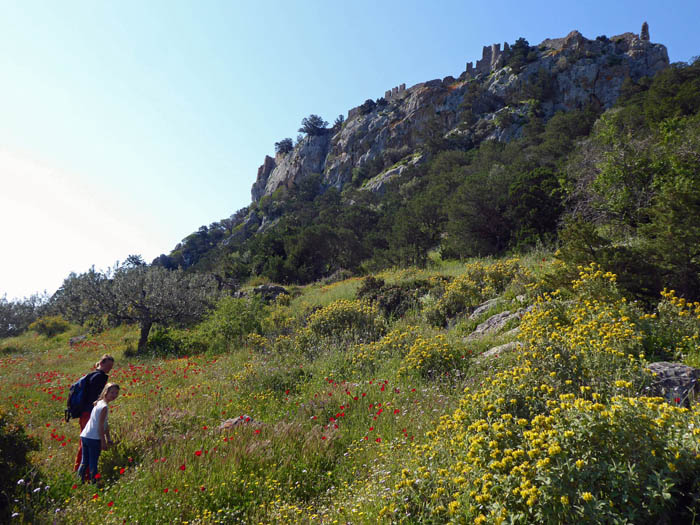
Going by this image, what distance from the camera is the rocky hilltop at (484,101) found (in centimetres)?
5303

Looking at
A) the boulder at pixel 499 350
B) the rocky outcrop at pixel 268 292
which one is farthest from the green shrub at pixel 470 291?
the rocky outcrop at pixel 268 292

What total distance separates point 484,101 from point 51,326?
221 feet

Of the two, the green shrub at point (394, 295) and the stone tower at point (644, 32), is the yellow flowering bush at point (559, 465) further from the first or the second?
the stone tower at point (644, 32)

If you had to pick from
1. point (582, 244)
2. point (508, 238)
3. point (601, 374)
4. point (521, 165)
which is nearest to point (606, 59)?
point (521, 165)

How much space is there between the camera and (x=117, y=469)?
4445mm

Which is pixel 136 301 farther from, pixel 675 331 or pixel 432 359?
pixel 675 331

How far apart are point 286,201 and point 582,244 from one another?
226 ft

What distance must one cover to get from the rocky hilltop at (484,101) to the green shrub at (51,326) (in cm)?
4102

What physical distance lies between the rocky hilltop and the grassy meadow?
4849 cm

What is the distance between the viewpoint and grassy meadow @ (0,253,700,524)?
90.7 inches

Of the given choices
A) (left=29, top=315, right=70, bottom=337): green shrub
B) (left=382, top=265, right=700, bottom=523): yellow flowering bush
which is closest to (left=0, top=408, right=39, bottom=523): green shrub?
(left=382, top=265, right=700, bottom=523): yellow flowering bush

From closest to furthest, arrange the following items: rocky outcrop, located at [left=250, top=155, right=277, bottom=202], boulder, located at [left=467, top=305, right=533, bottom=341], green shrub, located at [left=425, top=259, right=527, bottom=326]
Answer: boulder, located at [left=467, top=305, right=533, bottom=341]
green shrub, located at [left=425, top=259, right=527, bottom=326]
rocky outcrop, located at [left=250, top=155, right=277, bottom=202]

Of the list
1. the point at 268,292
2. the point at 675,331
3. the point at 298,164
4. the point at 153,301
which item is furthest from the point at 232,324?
the point at 298,164

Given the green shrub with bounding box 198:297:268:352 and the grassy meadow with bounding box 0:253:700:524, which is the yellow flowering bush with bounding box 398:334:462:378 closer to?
the grassy meadow with bounding box 0:253:700:524
